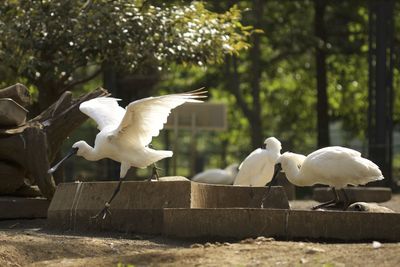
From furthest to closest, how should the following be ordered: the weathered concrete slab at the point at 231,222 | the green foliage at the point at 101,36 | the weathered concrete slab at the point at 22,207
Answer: the green foliage at the point at 101,36, the weathered concrete slab at the point at 22,207, the weathered concrete slab at the point at 231,222

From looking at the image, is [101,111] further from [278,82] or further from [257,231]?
[278,82]

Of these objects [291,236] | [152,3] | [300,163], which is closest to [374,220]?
[291,236]

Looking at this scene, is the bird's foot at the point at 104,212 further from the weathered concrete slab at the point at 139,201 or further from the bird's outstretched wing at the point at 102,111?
the bird's outstretched wing at the point at 102,111

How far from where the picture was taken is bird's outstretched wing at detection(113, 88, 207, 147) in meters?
11.0

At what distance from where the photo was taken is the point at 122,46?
603 inches

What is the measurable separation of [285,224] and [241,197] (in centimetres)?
212

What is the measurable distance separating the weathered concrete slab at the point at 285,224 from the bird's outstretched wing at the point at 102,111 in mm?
2778

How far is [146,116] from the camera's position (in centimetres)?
1135

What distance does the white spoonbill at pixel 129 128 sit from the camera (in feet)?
36.3

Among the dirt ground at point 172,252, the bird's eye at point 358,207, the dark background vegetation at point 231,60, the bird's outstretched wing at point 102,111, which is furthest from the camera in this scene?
the dark background vegetation at point 231,60

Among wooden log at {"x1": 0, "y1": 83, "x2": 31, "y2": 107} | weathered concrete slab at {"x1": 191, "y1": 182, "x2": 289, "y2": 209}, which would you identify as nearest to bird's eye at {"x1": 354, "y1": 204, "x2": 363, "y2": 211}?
weathered concrete slab at {"x1": 191, "y1": 182, "x2": 289, "y2": 209}

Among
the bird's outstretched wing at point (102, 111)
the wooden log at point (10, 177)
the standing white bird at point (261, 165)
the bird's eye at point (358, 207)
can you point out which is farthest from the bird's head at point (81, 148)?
the bird's eye at point (358, 207)

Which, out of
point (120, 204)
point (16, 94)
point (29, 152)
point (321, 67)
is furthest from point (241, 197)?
point (321, 67)

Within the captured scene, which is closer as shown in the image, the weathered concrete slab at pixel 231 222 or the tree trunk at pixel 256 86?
the weathered concrete slab at pixel 231 222
